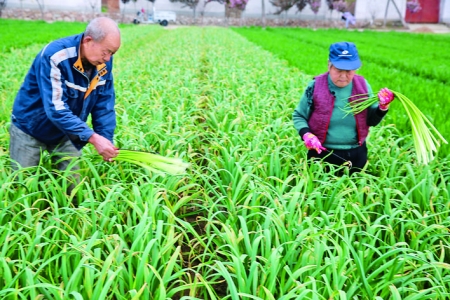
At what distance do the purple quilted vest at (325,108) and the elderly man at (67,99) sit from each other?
154 cm

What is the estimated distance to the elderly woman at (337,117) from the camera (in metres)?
3.69

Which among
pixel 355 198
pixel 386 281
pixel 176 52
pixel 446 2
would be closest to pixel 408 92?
pixel 355 198

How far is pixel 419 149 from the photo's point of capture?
11.4 feet

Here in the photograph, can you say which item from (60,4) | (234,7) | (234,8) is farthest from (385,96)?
(234,8)

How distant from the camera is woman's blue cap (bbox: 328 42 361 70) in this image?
3.45 metres

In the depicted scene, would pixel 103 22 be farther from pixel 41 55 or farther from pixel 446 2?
pixel 446 2

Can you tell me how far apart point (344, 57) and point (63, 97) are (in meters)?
1.92

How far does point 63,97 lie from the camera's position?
3.14 meters

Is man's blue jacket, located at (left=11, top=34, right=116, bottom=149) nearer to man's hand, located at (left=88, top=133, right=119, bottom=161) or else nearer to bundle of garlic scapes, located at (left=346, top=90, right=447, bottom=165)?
man's hand, located at (left=88, top=133, right=119, bottom=161)

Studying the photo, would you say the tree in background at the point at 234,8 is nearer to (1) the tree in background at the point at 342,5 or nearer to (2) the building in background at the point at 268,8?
(2) the building in background at the point at 268,8

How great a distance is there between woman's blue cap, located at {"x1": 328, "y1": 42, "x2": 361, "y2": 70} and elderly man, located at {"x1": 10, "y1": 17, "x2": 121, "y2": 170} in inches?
59.0

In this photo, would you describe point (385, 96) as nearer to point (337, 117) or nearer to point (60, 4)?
point (337, 117)

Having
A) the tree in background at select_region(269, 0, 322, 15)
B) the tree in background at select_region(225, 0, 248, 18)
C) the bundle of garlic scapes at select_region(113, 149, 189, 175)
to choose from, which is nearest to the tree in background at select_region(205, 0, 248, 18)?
the tree in background at select_region(225, 0, 248, 18)

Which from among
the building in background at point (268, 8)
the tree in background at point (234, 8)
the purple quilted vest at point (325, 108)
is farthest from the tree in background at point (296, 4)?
the purple quilted vest at point (325, 108)
